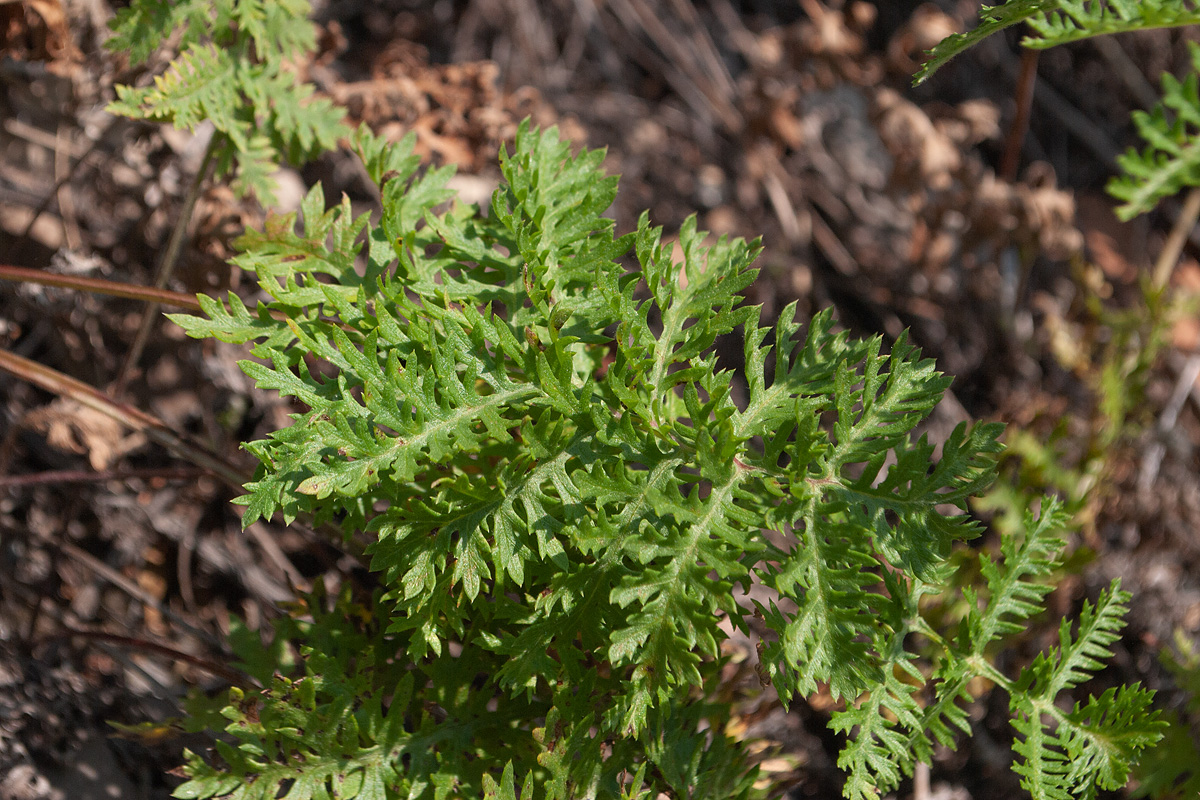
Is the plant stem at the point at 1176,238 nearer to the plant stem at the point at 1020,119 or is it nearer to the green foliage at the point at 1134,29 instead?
the plant stem at the point at 1020,119

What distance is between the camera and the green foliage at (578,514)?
1688mm

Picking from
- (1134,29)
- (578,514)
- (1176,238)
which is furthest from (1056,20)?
(1176,238)

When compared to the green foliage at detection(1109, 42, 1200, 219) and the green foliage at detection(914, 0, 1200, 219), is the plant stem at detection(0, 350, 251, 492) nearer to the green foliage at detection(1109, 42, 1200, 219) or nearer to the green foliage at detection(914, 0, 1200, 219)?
the green foliage at detection(914, 0, 1200, 219)

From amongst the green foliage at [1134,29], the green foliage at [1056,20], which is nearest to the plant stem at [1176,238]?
the green foliage at [1134,29]

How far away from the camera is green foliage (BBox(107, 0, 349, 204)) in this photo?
7.58ft

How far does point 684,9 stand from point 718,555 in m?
3.88

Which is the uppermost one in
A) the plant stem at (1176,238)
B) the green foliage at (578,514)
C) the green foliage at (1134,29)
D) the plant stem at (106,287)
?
the green foliage at (1134,29)

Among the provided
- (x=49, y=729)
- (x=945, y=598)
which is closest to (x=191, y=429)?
(x=49, y=729)

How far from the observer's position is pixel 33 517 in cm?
284

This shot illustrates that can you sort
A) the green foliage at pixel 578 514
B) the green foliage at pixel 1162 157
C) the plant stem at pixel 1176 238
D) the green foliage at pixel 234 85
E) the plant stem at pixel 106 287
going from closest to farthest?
1. the green foliage at pixel 578 514
2. the green foliage at pixel 1162 157
3. the plant stem at pixel 106 287
4. the green foliage at pixel 234 85
5. the plant stem at pixel 1176 238

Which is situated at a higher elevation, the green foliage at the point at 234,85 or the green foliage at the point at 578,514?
the green foliage at the point at 234,85

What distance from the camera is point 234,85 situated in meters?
2.40

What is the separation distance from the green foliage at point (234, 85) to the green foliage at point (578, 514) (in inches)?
17.7

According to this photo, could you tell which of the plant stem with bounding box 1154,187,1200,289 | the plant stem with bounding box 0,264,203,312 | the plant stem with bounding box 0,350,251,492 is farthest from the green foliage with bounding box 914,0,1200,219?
the plant stem with bounding box 1154,187,1200,289
